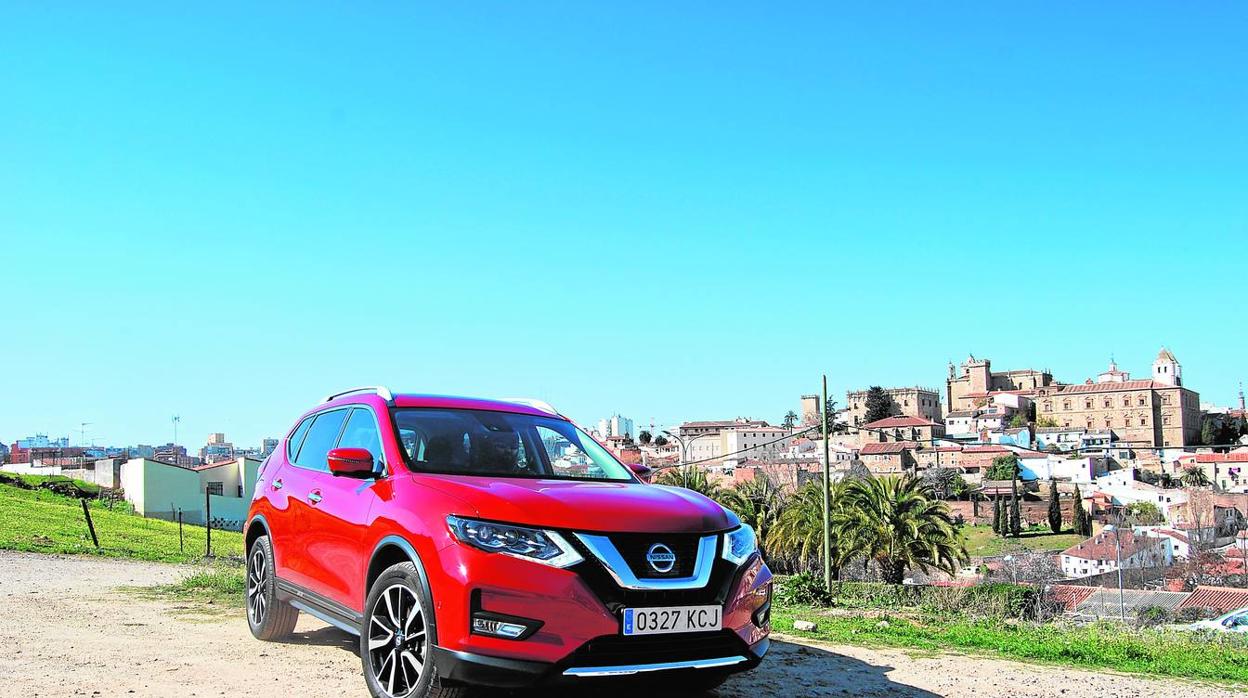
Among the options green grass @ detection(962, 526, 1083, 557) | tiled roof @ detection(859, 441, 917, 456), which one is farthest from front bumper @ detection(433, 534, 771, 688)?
tiled roof @ detection(859, 441, 917, 456)

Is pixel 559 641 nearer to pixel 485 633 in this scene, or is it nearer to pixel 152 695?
pixel 485 633

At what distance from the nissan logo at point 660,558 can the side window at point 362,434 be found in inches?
76.3

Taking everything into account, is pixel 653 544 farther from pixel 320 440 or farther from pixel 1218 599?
pixel 1218 599

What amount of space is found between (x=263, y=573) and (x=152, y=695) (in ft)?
6.67

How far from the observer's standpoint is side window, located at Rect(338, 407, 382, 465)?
6306 millimetres

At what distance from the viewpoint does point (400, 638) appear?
5324 mm

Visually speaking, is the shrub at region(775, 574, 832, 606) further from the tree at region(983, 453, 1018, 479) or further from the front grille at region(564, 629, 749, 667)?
the tree at region(983, 453, 1018, 479)

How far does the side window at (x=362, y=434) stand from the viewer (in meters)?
6.31

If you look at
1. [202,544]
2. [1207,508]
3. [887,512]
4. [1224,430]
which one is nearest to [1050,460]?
[1207,508]

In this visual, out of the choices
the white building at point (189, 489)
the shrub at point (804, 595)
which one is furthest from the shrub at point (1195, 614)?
the white building at point (189, 489)

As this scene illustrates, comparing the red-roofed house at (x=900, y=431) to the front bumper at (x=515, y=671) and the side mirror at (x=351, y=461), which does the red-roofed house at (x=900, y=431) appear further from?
the front bumper at (x=515, y=671)

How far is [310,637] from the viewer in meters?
7.75

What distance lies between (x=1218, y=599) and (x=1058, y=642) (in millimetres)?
33674

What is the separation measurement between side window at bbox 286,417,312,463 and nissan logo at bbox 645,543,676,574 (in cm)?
380
